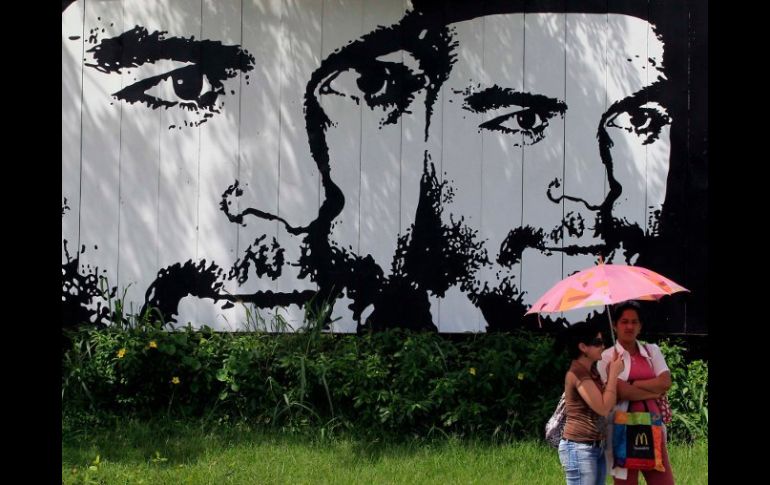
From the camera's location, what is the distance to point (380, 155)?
7109 mm

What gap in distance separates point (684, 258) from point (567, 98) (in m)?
1.78

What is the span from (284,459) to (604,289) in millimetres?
2801

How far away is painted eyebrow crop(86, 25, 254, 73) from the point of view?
7.13 m

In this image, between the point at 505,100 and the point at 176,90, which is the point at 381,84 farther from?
the point at 176,90

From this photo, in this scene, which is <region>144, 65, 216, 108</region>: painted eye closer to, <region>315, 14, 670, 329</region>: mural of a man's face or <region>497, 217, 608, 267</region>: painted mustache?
<region>315, 14, 670, 329</region>: mural of a man's face

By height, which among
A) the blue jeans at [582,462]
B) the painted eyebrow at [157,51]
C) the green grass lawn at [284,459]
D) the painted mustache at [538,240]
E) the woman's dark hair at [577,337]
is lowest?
the green grass lawn at [284,459]

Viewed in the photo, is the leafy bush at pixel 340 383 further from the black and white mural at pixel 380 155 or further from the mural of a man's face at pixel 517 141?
the mural of a man's face at pixel 517 141

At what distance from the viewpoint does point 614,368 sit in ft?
13.4

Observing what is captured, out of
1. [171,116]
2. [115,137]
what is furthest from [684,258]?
[115,137]

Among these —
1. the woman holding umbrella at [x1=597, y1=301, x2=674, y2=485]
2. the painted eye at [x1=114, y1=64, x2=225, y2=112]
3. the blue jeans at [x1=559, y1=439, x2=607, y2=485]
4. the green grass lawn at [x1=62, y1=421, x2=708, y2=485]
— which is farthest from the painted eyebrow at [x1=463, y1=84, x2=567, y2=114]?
the blue jeans at [x1=559, y1=439, x2=607, y2=485]

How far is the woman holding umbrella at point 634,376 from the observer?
13.7 ft

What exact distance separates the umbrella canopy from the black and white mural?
2.72 m

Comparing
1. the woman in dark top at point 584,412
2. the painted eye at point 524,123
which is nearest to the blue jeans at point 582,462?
the woman in dark top at point 584,412

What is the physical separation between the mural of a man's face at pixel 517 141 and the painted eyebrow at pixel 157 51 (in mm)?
837
